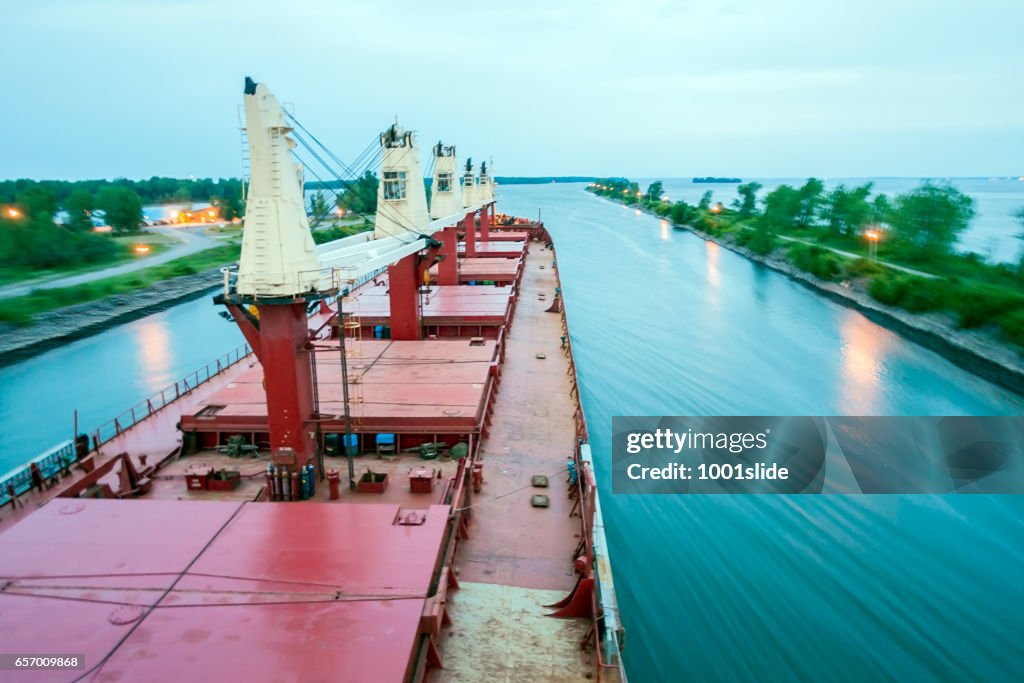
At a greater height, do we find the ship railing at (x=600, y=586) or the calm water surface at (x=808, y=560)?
the ship railing at (x=600, y=586)

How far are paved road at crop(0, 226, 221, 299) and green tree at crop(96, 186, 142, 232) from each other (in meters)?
6.29

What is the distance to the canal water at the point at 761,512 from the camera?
13.7 m

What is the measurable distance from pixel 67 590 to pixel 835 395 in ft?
101

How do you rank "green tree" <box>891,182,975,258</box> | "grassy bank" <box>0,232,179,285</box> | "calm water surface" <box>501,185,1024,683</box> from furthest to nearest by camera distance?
"grassy bank" <box>0,232,179,285</box> → "green tree" <box>891,182,975,258</box> → "calm water surface" <box>501,185,1024,683</box>

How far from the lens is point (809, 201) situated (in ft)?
289

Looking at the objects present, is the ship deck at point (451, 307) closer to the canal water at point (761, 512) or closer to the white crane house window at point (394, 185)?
the white crane house window at point (394, 185)

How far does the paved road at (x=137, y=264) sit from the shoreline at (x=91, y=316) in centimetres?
660

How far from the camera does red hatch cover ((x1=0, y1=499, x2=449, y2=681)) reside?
6.31 m

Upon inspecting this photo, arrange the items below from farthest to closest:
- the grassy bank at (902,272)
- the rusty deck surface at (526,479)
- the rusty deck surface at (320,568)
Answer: the grassy bank at (902,272)
the rusty deck surface at (526,479)
the rusty deck surface at (320,568)

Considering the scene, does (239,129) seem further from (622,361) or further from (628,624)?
(622,361)

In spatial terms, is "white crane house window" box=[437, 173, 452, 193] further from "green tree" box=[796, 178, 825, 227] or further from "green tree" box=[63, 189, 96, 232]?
"green tree" box=[63, 189, 96, 232]

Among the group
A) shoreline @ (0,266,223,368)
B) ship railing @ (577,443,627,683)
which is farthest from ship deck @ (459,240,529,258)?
ship railing @ (577,443,627,683)

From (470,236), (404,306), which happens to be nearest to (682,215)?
(470,236)

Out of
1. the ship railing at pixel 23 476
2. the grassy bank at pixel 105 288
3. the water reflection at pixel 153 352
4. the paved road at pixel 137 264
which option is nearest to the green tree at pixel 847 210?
the water reflection at pixel 153 352
